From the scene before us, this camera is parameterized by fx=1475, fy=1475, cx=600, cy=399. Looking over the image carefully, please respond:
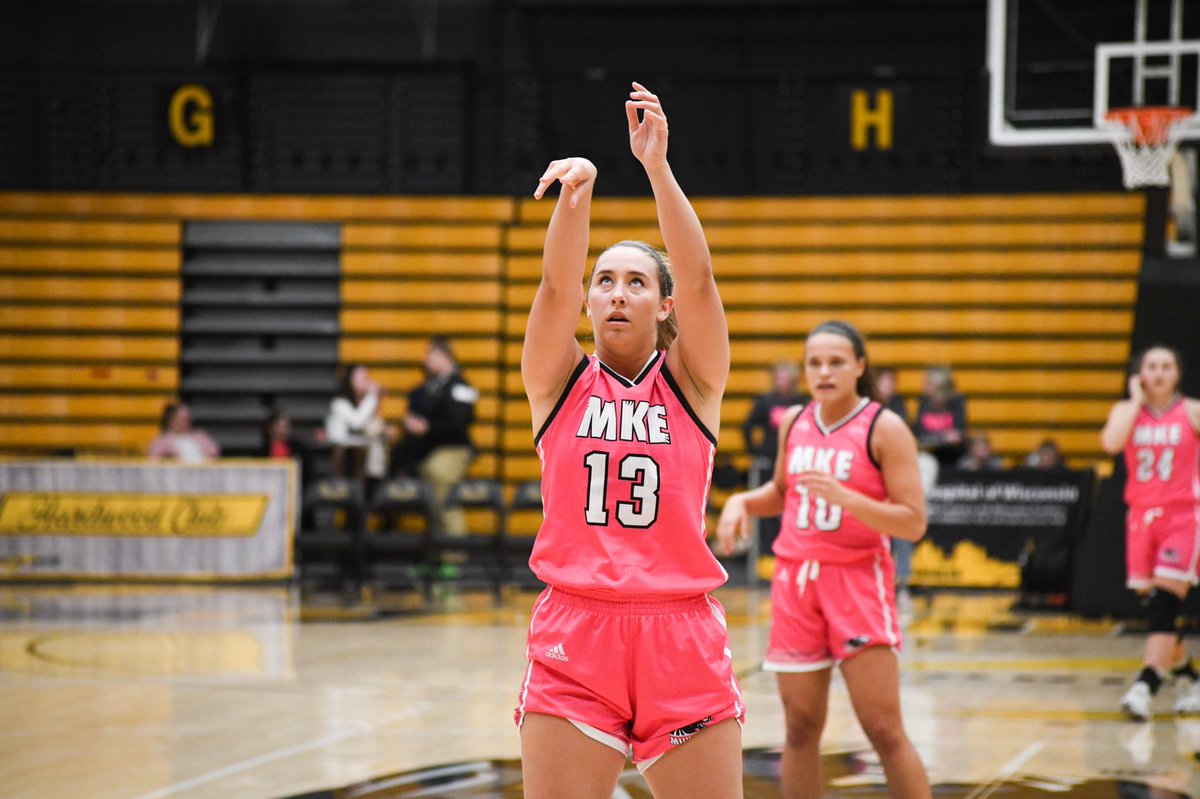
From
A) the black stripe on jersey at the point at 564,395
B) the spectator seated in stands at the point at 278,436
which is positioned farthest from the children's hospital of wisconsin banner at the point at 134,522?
the black stripe on jersey at the point at 564,395

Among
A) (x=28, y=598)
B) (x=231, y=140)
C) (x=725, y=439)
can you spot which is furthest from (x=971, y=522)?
(x=231, y=140)

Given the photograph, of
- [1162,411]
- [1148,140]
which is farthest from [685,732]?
[1148,140]

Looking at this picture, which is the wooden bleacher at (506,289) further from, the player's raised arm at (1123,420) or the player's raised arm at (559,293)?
the player's raised arm at (559,293)

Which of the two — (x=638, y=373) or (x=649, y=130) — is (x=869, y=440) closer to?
(x=638, y=373)

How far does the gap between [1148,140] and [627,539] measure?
28.5 feet

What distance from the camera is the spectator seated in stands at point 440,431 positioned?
14273 millimetres

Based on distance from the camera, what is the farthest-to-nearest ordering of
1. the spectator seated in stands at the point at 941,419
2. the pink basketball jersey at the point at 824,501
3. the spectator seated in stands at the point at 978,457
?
the spectator seated in stands at the point at 978,457, the spectator seated in stands at the point at 941,419, the pink basketball jersey at the point at 824,501

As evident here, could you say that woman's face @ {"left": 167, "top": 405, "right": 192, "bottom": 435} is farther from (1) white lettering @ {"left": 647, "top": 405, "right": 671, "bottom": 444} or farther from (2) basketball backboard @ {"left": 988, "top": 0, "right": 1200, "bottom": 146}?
(1) white lettering @ {"left": 647, "top": 405, "right": 671, "bottom": 444}

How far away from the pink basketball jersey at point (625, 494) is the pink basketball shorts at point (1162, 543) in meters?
5.25

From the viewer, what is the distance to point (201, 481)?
13.9 metres

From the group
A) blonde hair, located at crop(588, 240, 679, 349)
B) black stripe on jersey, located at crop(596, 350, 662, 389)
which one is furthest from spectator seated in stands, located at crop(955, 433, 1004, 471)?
black stripe on jersey, located at crop(596, 350, 662, 389)

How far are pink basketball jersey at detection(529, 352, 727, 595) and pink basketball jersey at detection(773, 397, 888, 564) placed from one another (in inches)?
68.3

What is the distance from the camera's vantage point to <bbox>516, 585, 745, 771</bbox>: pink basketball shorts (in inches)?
133

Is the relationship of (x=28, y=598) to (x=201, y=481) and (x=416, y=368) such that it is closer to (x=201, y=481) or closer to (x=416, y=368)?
(x=201, y=481)
